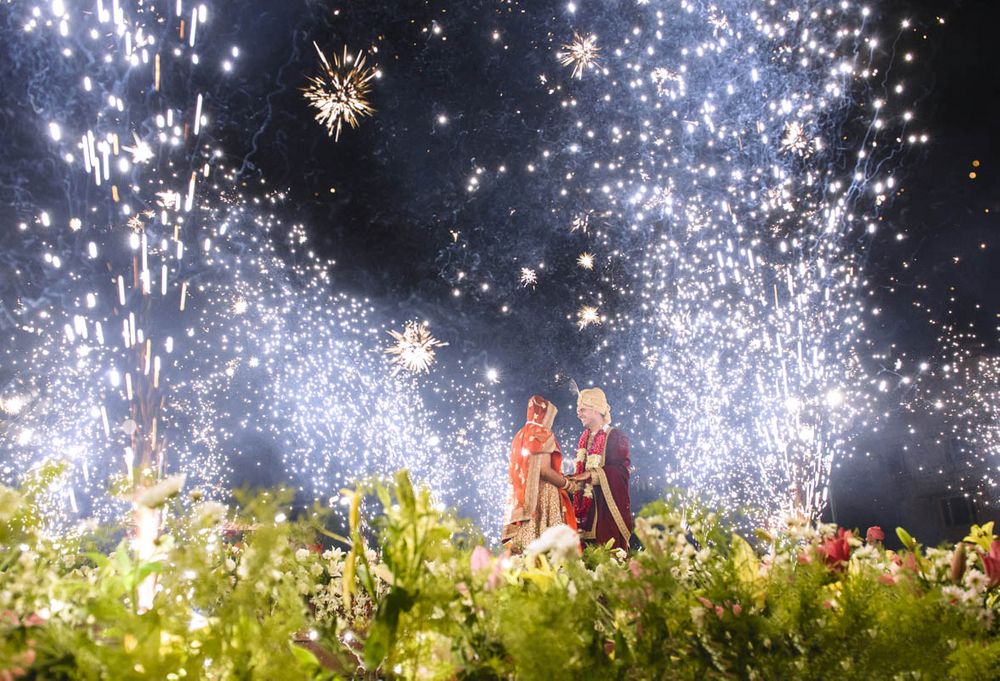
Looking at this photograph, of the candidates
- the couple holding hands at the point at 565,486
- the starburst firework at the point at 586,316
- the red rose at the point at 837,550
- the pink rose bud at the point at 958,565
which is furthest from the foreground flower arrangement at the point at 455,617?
the starburst firework at the point at 586,316

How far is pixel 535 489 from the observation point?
7.07 metres

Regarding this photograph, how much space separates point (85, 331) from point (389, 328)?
1178cm

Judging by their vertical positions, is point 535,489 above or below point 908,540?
above

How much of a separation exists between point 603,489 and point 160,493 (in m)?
6.71

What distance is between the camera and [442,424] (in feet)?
108

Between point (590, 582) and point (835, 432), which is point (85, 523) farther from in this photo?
point (835, 432)

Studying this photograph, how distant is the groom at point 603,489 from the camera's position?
732 centimetres

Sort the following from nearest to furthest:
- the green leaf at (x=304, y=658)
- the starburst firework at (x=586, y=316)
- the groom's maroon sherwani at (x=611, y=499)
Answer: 1. the green leaf at (x=304, y=658)
2. the groom's maroon sherwani at (x=611, y=499)
3. the starburst firework at (x=586, y=316)

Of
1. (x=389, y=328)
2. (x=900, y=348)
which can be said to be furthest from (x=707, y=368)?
(x=389, y=328)

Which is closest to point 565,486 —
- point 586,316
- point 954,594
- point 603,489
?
point 603,489

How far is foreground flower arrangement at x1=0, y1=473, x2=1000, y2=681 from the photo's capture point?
0.97m

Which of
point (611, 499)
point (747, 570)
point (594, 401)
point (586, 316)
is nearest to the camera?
point (747, 570)

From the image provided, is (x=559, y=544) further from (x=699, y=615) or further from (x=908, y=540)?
(x=908, y=540)

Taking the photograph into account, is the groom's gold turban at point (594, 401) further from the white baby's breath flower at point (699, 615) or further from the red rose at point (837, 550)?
the white baby's breath flower at point (699, 615)
